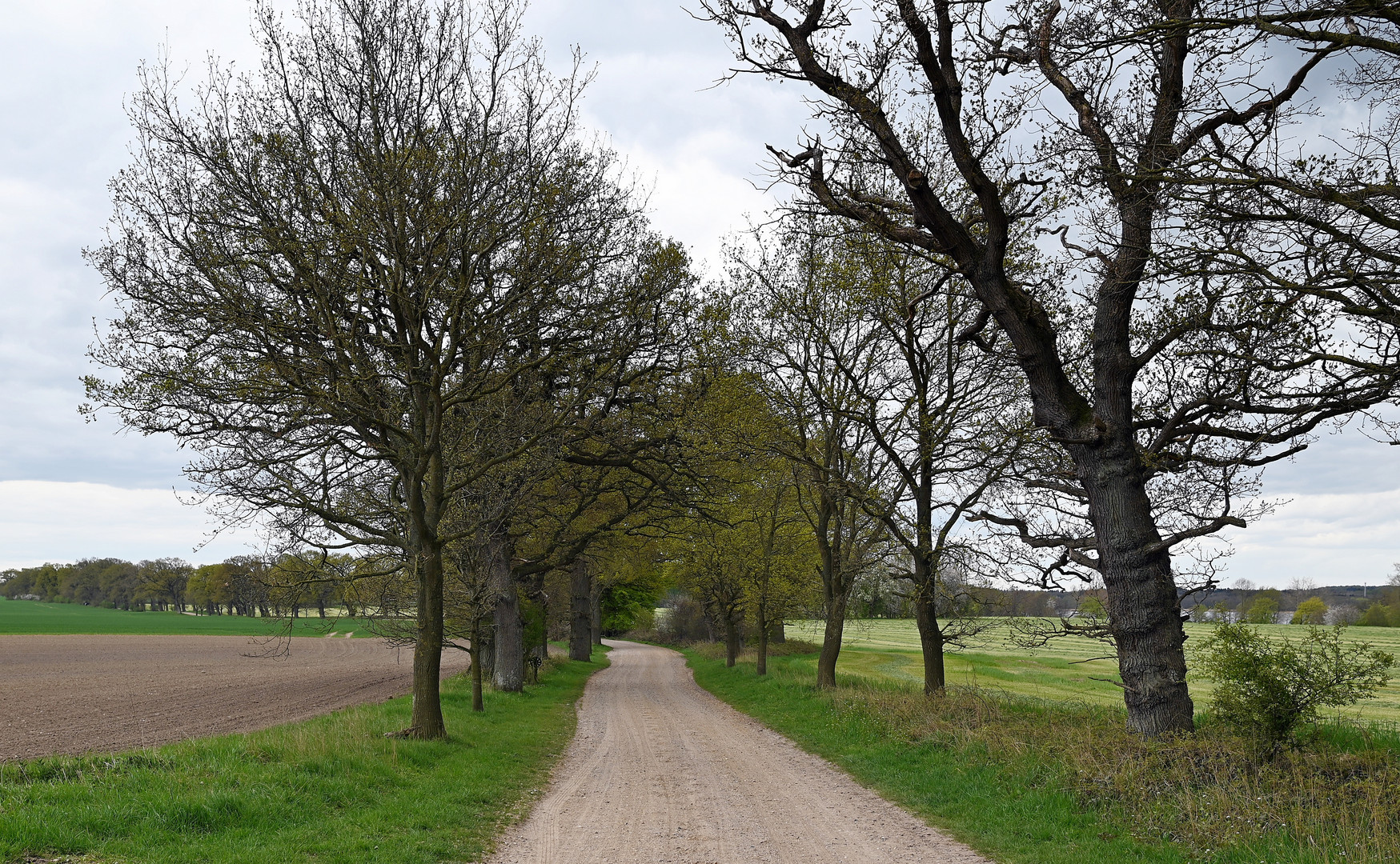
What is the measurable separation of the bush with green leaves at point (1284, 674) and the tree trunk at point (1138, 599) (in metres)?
0.76

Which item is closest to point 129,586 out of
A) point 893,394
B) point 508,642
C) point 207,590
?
point 207,590

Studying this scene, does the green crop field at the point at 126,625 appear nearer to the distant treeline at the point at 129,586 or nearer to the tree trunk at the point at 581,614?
the distant treeline at the point at 129,586

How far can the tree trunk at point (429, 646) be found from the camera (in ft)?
44.5

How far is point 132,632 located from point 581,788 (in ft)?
348

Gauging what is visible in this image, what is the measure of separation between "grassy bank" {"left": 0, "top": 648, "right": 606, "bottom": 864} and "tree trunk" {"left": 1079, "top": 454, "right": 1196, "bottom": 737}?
789 centimetres

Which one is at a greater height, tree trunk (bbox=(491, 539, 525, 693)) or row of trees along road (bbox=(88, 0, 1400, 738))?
row of trees along road (bbox=(88, 0, 1400, 738))

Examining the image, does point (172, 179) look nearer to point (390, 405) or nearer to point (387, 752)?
point (390, 405)

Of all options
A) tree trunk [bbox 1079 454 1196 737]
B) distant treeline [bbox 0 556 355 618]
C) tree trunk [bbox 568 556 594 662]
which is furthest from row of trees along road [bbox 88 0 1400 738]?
distant treeline [bbox 0 556 355 618]

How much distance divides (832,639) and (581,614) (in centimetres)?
2444

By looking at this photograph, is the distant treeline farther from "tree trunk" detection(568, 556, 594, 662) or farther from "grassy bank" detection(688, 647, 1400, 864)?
"grassy bank" detection(688, 647, 1400, 864)

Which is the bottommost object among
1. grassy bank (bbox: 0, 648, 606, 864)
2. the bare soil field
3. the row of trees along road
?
the bare soil field

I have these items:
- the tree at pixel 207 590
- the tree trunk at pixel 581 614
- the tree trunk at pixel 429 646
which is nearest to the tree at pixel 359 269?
the tree trunk at pixel 429 646

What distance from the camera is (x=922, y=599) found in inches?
653

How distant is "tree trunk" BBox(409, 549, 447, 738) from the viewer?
13578 mm
